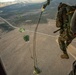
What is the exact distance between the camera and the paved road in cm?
2569

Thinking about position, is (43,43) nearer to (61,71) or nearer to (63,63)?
(63,63)

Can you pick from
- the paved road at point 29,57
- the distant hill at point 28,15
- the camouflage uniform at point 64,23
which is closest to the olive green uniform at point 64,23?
the camouflage uniform at point 64,23

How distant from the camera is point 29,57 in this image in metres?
31.6

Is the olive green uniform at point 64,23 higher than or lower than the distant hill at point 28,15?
higher

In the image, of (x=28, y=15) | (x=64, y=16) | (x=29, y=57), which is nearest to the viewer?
(x=64, y=16)

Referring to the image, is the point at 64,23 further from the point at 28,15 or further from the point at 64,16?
the point at 28,15

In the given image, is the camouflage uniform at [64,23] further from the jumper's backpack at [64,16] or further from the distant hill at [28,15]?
the distant hill at [28,15]

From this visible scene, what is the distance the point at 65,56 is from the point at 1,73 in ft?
15.0

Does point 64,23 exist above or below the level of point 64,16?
below

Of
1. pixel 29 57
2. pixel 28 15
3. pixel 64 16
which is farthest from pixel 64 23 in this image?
pixel 28 15

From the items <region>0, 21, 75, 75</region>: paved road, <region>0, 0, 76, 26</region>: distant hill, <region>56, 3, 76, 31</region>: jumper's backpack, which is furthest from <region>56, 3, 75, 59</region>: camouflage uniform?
<region>0, 0, 76, 26</region>: distant hill

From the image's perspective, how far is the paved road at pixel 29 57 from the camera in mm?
25689

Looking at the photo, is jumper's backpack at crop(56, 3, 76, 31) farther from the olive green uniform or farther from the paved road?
the paved road

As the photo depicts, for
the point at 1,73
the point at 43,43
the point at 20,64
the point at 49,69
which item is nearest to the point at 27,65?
the point at 20,64
